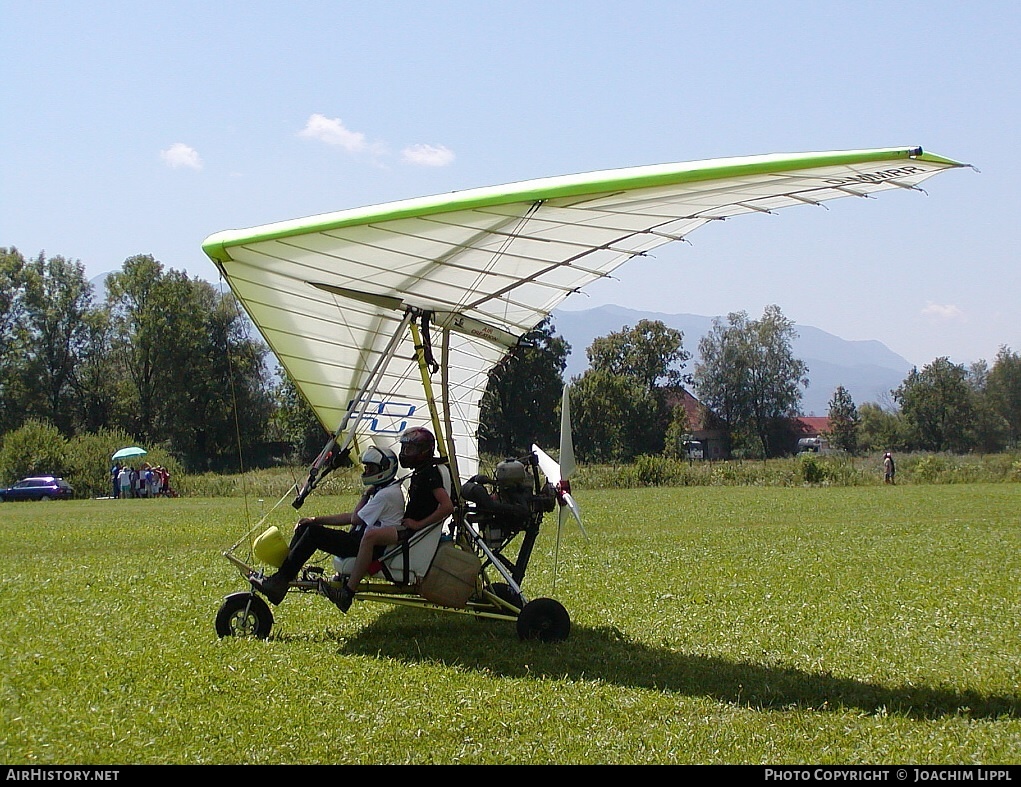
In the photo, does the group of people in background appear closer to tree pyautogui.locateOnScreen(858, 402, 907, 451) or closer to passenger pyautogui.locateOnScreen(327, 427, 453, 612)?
passenger pyautogui.locateOnScreen(327, 427, 453, 612)

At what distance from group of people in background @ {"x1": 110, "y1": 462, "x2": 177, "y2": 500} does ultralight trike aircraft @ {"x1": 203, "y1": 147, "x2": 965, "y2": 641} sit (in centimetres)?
2898

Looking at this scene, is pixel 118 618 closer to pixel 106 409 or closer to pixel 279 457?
pixel 279 457

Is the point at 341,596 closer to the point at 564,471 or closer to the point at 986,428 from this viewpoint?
the point at 564,471

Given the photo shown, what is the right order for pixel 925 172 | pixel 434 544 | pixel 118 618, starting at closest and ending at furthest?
pixel 925 172, pixel 434 544, pixel 118 618

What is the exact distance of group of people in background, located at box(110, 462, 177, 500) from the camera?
3578 centimetres

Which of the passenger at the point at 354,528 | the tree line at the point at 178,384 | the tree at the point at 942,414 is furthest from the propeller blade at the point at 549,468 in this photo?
the tree at the point at 942,414

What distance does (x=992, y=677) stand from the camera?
5711 millimetres

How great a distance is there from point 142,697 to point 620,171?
144 inches

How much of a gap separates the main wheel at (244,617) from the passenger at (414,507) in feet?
1.73

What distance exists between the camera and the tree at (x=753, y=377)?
301ft

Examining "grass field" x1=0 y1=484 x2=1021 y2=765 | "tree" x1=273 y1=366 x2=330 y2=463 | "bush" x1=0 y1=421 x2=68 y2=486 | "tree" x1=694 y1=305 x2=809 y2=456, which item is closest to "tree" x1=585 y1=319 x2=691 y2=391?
"tree" x1=694 y1=305 x2=809 y2=456

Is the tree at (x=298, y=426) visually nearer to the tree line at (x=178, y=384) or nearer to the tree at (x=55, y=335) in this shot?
the tree line at (x=178, y=384)

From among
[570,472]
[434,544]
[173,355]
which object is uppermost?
[173,355]

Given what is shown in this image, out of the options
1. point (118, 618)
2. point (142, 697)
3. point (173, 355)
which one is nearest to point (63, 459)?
point (173, 355)
